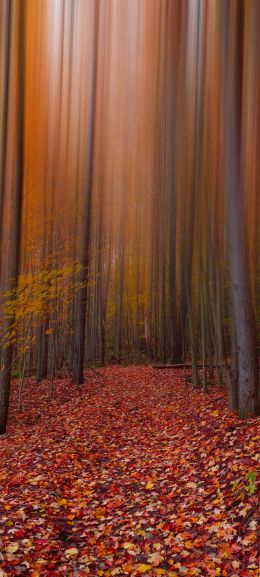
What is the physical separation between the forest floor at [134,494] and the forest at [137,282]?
0.03 meters

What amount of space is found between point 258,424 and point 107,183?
65.1 ft

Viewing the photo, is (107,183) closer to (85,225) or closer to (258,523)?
(85,225)

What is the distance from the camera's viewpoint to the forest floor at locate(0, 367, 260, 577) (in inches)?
176

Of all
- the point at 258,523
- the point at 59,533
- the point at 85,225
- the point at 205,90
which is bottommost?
the point at 59,533

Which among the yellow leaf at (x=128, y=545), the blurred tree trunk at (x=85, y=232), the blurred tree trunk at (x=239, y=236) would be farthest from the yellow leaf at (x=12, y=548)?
the blurred tree trunk at (x=85, y=232)

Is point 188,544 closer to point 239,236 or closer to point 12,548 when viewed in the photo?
point 12,548

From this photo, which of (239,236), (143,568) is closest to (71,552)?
(143,568)

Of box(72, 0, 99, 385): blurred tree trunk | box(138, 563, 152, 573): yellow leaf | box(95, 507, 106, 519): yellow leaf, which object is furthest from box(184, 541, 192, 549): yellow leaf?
box(72, 0, 99, 385): blurred tree trunk

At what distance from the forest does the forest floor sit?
3 centimetres

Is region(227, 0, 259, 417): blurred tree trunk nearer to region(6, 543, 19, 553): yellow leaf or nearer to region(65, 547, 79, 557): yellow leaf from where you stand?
region(65, 547, 79, 557): yellow leaf

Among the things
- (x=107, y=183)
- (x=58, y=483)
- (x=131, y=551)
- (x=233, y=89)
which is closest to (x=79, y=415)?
(x=58, y=483)

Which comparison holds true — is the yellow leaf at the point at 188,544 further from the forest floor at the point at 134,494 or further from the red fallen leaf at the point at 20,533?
the red fallen leaf at the point at 20,533

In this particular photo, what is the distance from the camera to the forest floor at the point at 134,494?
14.7 feet

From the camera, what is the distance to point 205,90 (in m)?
13.1
